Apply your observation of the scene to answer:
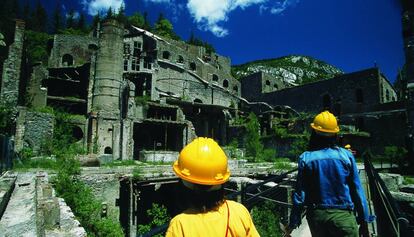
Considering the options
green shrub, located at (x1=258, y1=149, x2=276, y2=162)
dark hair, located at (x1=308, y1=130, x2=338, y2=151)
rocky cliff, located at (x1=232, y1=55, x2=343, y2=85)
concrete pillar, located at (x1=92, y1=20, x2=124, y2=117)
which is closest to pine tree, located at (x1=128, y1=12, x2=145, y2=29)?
rocky cliff, located at (x1=232, y1=55, x2=343, y2=85)

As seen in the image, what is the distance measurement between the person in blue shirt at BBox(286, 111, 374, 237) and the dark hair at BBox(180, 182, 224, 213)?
5.29 feet

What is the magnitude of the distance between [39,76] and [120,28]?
9.89 metres

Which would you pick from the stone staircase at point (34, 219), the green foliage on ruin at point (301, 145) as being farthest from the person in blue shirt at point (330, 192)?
the green foliage on ruin at point (301, 145)

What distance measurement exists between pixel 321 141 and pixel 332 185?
54 cm

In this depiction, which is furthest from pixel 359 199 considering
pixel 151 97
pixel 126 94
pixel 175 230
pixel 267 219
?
pixel 151 97

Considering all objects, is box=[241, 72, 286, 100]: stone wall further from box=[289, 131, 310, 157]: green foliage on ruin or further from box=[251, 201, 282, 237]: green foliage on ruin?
box=[251, 201, 282, 237]: green foliage on ruin

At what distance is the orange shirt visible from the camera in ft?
5.72

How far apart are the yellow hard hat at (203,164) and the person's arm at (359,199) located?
2.00 metres

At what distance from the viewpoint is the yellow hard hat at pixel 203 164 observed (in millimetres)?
1879

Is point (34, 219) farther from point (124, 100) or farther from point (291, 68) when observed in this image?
point (291, 68)

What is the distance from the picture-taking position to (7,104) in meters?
22.3

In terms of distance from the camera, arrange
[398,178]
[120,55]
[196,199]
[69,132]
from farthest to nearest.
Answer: [120,55] < [69,132] < [398,178] < [196,199]

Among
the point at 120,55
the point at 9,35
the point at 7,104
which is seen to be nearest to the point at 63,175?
the point at 7,104

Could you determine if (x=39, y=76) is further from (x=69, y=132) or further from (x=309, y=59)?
(x=309, y=59)
